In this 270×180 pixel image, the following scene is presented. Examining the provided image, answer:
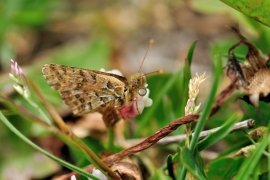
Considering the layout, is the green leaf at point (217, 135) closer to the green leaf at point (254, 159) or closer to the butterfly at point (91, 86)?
the green leaf at point (254, 159)

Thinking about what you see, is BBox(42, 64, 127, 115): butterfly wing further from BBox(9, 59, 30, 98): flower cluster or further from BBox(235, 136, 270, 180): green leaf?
BBox(235, 136, 270, 180): green leaf

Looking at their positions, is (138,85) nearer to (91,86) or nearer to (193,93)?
(91,86)

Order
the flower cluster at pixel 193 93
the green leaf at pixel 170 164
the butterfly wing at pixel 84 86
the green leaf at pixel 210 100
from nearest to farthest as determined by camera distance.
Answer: the green leaf at pixel 210 100 < the flower cluster at pixel 193 93 < the green leaf at pixel 170 164 < the butterfly wing at pixel 84 86

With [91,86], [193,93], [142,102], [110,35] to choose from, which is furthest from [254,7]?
[110,35]

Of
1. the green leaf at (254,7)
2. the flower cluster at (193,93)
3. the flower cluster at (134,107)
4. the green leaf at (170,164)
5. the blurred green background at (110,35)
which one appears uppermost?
the green leaf at (254,7)

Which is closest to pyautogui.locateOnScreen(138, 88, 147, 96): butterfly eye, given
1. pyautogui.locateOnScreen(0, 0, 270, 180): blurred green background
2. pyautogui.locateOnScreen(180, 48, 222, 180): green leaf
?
pyautogui.locateOnScreen(180, 48, 222, 180): green leaf

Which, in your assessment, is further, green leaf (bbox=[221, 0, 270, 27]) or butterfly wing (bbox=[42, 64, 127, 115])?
butterfly wing (bbox=[42, 64, 127, 115])

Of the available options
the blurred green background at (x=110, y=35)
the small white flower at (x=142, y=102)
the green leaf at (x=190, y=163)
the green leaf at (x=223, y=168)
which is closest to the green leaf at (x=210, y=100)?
the green leaf at (x=190, y=163)
